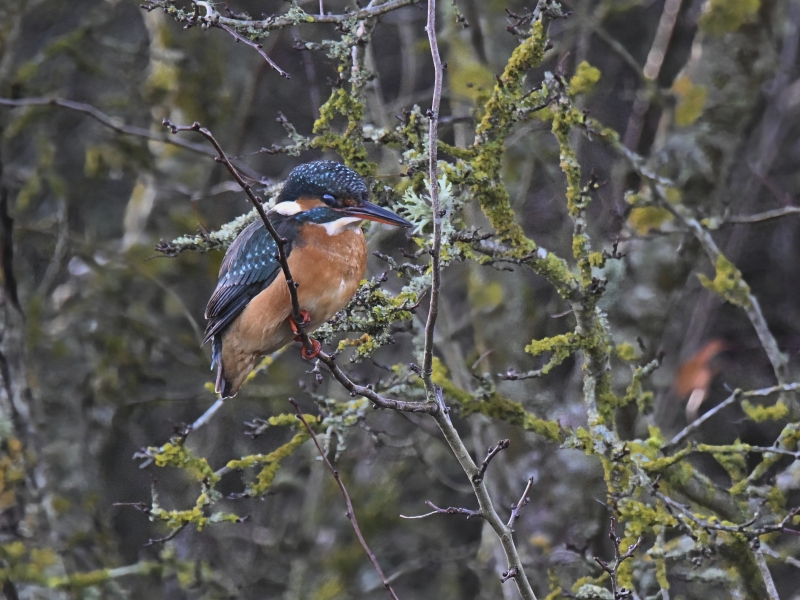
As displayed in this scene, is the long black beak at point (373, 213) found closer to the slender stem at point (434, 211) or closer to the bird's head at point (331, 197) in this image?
the bird's head at point (331, 197)

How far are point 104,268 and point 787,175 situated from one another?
496 cm

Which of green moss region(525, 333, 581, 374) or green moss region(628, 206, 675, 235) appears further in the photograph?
green moss region(628, 206, 675, 235)

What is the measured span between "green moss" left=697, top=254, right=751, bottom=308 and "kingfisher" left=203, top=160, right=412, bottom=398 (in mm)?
1489

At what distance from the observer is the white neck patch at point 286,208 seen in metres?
3.55

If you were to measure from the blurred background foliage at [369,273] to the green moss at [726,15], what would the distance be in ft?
0.05

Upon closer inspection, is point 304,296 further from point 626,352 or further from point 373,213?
point 626,352

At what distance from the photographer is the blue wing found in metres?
3.58

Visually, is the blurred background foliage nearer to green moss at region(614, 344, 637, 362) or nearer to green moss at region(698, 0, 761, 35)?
green moss at region(698, 0, 761, 35)

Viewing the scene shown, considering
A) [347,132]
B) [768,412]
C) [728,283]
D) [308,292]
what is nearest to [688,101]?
[728,283]

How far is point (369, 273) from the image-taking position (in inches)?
216

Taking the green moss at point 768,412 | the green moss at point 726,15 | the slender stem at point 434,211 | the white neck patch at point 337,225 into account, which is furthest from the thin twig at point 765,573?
the green moss at point 726,15

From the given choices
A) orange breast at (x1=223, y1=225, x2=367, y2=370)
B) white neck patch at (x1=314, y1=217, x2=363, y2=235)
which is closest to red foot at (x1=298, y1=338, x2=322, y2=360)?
orange breast at (x1=223, y1=225, x2=367, y2=370)

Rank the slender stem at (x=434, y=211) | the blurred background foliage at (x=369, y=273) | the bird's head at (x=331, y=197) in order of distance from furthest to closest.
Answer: the blurred background foliage at (x=369, y=273)
the bird's head at (x=331, y=197)
the slender stem at (x=434, y=211)

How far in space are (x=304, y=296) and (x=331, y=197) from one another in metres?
0.39
